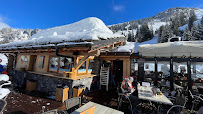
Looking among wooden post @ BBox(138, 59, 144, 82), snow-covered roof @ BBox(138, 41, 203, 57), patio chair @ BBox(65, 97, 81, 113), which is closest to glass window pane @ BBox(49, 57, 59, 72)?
patio chair @ BBox(65, 97, 81, 113)

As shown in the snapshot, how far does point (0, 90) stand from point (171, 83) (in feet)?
25.2

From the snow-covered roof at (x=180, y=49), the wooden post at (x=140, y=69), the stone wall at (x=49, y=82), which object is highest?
the snow-covered roof at (x=180, y=49)

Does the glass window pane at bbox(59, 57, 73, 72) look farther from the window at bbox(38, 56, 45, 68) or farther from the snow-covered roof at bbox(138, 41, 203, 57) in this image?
the snow-covered roof at bbox(138, 41, 203, 57)

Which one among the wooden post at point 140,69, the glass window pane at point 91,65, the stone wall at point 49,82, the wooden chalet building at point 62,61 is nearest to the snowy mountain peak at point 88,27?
the wooden chalet building at point 62,61

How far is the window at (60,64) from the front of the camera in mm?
6469

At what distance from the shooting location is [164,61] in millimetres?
6105

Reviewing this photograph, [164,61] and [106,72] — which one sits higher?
[164,61]

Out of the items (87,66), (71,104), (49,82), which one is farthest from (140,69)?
(49,82)

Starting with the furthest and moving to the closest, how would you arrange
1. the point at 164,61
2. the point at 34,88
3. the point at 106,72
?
1. the point at 106,72
2. the point at 34,88
3. the point at 164,61

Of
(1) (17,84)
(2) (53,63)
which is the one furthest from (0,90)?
(1) (17,84)

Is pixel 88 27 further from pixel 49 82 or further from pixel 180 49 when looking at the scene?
pixel 180 49

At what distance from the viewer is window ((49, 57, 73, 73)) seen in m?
6.47

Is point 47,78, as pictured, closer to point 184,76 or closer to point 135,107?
point 135,107

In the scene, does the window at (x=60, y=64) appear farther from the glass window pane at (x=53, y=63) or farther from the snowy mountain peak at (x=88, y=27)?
the snowy mountain peak at (x=88, y=27)
